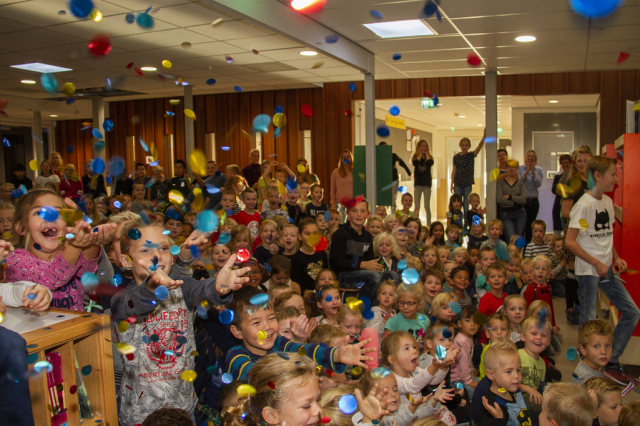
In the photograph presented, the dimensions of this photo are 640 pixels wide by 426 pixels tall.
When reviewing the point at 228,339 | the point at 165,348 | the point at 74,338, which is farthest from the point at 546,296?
the point at 74,338

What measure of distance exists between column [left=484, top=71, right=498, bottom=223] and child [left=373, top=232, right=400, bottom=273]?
3337 millimetres

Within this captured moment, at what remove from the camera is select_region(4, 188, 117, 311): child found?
198 centimetres

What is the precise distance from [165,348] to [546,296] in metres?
3.16

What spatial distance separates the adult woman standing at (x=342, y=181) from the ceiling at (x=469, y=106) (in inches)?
113

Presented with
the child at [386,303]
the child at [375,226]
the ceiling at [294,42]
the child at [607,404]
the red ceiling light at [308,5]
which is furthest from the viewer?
the child at [375,226]

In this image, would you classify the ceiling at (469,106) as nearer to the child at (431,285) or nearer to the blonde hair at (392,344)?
the child at (431,285)

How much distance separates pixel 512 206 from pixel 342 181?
7.44 ft

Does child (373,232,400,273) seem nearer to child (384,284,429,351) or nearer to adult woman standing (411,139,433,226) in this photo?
child (384,284,429,351)

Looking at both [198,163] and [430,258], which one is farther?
[198,163]

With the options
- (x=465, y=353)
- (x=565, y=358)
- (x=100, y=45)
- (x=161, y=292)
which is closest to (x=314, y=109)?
(x=100, y=45)

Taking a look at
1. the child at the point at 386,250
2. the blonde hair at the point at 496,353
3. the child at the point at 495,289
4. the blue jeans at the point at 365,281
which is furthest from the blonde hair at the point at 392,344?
the child at the point at 386,250

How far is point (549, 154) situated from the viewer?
10.1 metres

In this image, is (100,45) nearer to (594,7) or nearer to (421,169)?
(421,169)

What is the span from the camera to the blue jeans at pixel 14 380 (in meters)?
1.37
